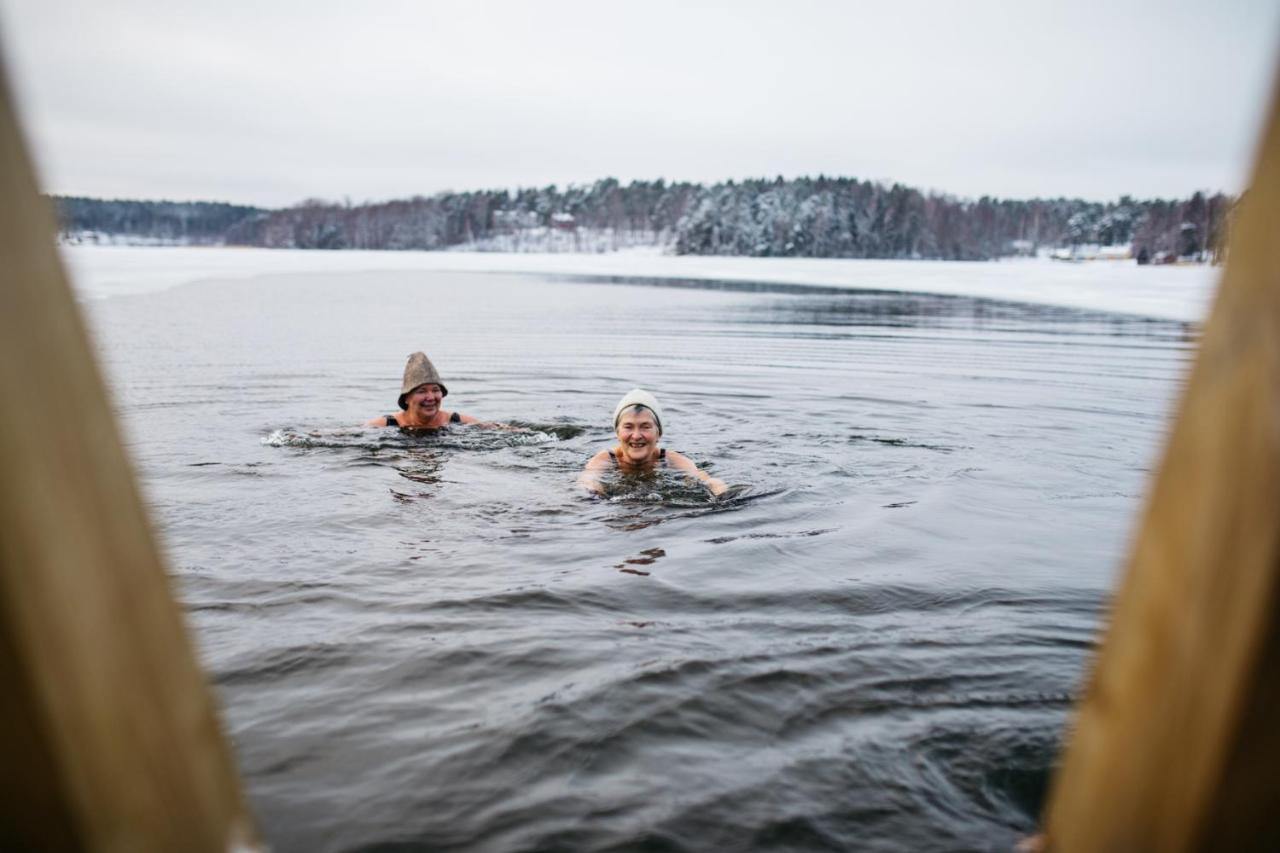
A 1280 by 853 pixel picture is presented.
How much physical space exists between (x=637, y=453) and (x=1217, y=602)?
22.5 feet

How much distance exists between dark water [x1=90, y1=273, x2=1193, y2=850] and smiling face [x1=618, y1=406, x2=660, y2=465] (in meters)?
0.35

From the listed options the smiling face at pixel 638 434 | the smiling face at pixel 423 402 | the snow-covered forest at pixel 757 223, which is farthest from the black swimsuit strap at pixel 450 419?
the snow-covered forest at pixel 757 223

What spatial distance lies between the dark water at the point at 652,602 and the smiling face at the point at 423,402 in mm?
326

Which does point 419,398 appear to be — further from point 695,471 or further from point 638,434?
point 695,471

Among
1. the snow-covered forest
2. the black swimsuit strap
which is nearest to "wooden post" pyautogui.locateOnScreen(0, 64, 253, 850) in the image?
the black swimsuit strap

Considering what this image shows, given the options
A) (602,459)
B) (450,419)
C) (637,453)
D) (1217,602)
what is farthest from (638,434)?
(1217,602)

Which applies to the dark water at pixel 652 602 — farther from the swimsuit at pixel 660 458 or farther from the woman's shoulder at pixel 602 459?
the swimsuit at pixel 660 458

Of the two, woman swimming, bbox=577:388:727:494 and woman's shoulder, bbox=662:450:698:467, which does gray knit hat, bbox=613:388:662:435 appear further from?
woman's shoulder, bbox=662:450:698:467

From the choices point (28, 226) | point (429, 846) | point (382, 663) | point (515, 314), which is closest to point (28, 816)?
point (28, 226)

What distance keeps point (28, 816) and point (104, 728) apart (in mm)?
126

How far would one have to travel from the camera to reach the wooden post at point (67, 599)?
1025 mm

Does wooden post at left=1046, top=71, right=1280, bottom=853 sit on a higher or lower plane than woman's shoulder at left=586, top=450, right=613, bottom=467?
higher

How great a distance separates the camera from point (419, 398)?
31.2ft

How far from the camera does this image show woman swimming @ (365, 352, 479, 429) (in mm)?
9477
